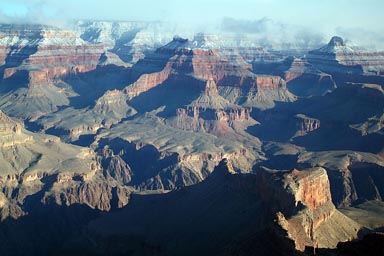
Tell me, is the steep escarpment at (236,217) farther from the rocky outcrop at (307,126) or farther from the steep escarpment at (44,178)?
the rocky outcrop at (307,126)

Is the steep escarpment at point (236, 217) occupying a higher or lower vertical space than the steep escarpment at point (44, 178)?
higher

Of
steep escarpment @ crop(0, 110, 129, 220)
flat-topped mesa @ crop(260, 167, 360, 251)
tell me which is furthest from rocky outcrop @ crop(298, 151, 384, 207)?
steep escarpment @ crop(0, 110, 129, 220)

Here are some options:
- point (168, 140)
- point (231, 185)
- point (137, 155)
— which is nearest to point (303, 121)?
point (168, 140)

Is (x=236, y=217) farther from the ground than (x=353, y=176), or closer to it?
farther from the ground

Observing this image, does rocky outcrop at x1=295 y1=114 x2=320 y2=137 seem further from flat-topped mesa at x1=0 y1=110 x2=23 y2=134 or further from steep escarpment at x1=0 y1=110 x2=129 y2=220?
flat-topped mesa at x1=0 y1=110 x2=23 y2=134

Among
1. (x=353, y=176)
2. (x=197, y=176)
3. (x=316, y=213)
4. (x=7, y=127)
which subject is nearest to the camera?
(x=316, y=213)

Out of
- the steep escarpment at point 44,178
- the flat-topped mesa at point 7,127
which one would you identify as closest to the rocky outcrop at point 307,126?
the steep escarpment at point 44,178

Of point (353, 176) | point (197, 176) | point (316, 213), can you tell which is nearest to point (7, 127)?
point (197, 176)

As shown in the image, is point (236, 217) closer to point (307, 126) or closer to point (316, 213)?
point (316, 213)

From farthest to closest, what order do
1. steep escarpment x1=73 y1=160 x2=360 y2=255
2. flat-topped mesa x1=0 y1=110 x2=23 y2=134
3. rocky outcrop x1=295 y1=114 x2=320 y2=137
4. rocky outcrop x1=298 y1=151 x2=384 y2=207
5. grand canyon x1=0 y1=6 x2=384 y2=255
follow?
1. rocky outcrop x1=295 y1=114 x2=320 y2=137
2. flat-topped mesa x1=0 y1=110 x2=23 y2=134
3. rocky outcrop x1=298 y1=151 x2=384 y2=207
4. grand canyon x1=0 y1=6 x2=384 y2=255
5. steep escarpment x1=73 y1=160 x2=360 y2=255

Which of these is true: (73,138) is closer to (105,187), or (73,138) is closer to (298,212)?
(105,187)

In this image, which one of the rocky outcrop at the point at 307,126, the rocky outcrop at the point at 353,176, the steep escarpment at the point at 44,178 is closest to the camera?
the steep escarpment at the point at 44,178
